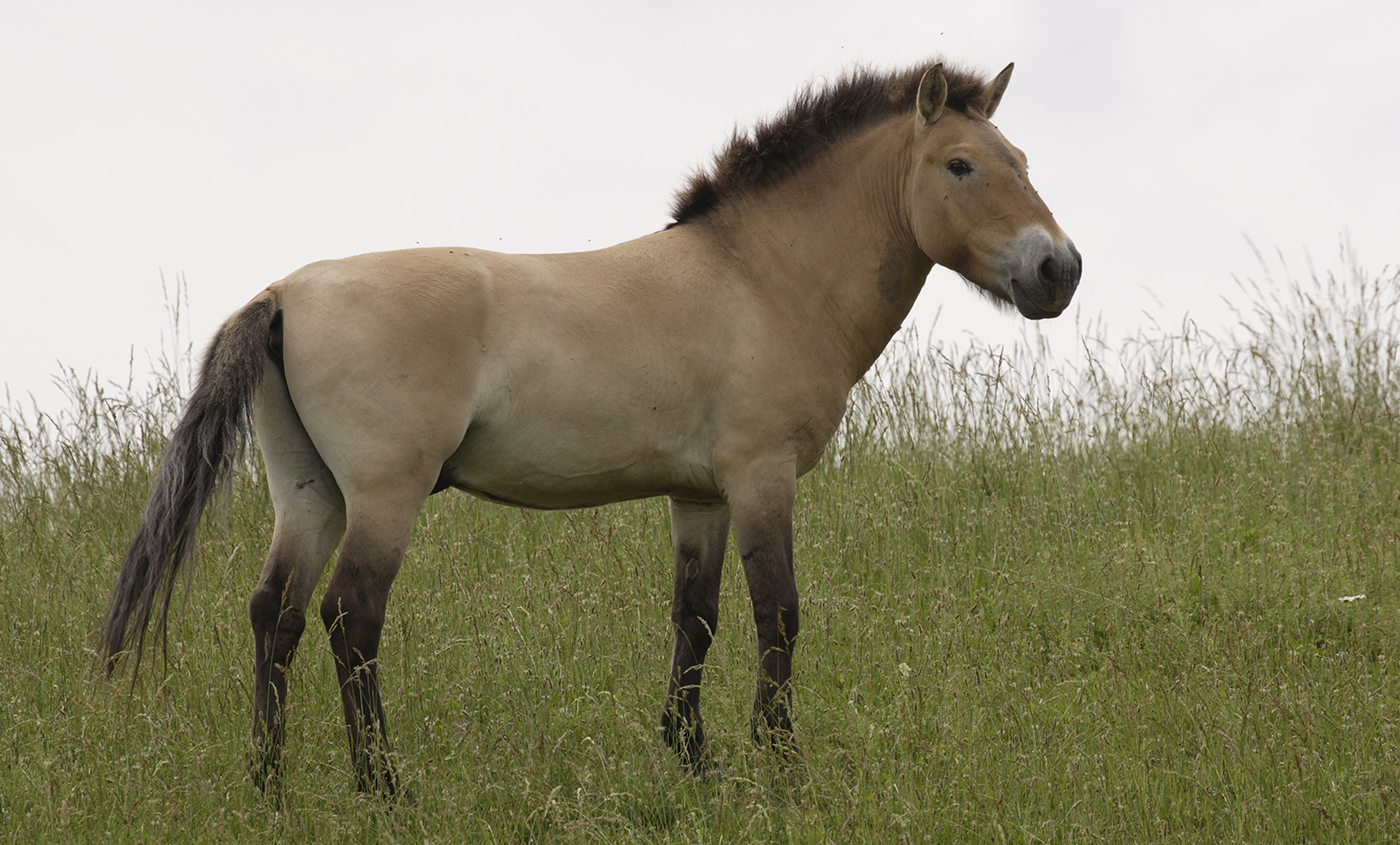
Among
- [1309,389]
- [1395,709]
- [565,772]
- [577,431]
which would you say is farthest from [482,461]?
[1309,389]

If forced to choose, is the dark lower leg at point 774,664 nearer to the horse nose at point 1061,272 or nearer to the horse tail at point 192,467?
the horse nose at point 1061,272

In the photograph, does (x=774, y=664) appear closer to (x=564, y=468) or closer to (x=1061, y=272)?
(x=564, y=468)

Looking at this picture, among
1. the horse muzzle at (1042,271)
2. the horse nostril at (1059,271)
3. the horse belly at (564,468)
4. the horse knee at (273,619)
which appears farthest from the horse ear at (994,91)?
the horse knee at (273,619)

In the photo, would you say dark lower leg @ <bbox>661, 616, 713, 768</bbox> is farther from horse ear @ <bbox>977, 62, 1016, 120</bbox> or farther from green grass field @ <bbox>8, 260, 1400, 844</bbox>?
horse ear @ <bbox>977, 62, 1016, 120</bbox>

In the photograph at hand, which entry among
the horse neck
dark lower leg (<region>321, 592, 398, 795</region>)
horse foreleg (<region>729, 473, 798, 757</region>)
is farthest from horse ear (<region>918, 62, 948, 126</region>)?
dark lower leg (<region>321, 592, 398, 795</region>)

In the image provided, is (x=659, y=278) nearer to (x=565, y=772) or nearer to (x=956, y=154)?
(x=956, y=154)

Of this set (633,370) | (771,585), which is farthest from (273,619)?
(771,585)

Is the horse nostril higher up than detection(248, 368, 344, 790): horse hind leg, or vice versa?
the horse nostril

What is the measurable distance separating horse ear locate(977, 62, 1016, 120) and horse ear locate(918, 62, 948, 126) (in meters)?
0.20

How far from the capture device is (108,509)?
6.37 metres

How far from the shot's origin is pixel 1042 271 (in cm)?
378

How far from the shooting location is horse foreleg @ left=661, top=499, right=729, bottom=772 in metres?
4.16

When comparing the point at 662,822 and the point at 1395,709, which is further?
the point at 1395,709

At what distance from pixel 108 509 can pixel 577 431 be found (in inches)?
166
